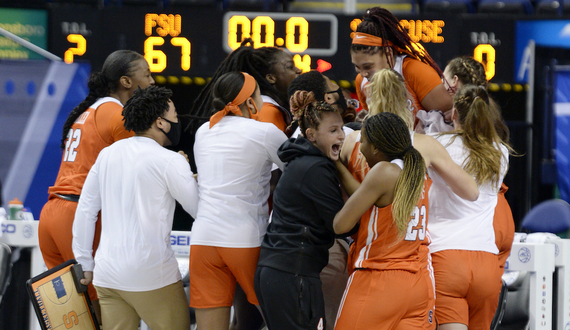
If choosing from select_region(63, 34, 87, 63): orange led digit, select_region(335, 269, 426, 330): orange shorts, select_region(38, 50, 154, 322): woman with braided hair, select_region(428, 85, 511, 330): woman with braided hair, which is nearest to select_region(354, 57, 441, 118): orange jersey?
select_region(428, 85, 511, 330): woman with braided hair

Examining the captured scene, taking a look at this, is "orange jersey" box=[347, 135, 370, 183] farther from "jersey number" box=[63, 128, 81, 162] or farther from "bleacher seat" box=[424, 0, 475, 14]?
"bleacher seat" box=[424, 0, 475, 14]

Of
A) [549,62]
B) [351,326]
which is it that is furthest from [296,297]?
[549,62]

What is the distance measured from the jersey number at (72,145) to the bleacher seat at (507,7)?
685 cm

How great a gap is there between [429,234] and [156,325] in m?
1.36

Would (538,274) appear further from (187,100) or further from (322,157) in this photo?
(187,100)

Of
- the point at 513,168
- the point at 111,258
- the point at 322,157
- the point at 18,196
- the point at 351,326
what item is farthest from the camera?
the point at 513,168

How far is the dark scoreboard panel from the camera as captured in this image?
6.77 m

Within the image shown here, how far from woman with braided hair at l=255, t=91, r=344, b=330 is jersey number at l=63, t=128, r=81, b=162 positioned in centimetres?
130

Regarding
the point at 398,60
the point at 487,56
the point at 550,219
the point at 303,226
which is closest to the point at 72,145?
the point at 303,226

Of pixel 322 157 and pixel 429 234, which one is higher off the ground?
pixel 322 157

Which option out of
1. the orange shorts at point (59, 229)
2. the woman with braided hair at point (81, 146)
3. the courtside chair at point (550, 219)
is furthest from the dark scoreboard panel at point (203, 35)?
the orange shorts at point (59, 229)

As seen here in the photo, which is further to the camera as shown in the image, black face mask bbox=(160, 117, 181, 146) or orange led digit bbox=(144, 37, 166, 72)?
orange led digit bbox=(144, 37, 166, 72)

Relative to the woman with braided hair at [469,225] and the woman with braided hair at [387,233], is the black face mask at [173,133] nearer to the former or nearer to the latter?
the woman with braided hair at [387,233]

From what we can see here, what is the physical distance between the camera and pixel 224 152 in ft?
10.7
